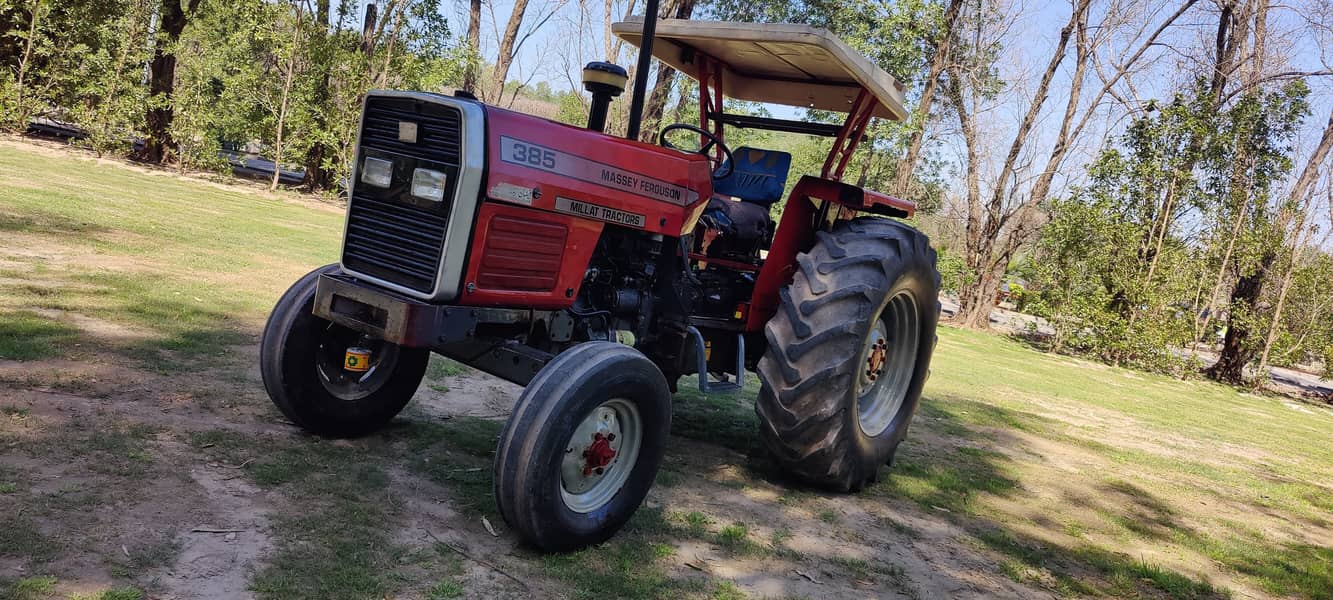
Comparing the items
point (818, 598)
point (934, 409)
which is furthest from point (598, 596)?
point (934, 409)

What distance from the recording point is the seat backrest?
5.46 m

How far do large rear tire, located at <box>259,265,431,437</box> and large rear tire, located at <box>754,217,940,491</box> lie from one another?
5.89 feet

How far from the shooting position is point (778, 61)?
A: 5.10 m

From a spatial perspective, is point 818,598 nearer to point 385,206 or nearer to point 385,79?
point 385,206

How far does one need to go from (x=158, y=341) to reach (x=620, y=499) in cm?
345

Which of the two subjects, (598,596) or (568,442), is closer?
(598,596)

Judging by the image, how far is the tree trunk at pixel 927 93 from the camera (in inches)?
805

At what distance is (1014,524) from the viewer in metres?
4.75

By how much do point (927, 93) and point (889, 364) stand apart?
55.7 ft

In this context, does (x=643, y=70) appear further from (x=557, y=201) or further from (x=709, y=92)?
(x=709, y=92)

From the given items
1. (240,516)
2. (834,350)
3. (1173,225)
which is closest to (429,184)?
(240,516)

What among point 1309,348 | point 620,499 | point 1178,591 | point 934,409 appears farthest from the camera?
point 1309,348

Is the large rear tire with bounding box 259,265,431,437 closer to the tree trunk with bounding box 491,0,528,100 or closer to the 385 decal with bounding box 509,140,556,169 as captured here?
the 385 decal with bounding box 509,140,556,169

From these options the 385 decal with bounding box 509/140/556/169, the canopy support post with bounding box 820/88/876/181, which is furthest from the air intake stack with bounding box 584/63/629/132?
the canopy support post with bounding box 820/88/876/181
